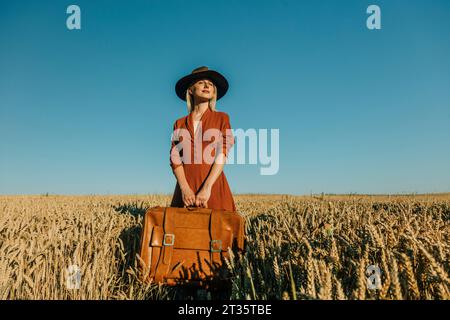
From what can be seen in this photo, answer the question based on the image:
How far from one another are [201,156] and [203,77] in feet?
3.78

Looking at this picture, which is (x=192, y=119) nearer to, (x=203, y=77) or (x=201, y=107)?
(x=201, y=107)

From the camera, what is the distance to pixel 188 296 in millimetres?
2877

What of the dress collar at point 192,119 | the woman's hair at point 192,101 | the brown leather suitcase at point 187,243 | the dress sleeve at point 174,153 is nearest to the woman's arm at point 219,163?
the dress collar at point 192,119

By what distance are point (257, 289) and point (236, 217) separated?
0.79 metres

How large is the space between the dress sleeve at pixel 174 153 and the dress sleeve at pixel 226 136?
591 millimetres

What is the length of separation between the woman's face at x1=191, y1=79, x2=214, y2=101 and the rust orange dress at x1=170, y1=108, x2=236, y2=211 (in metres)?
0.26

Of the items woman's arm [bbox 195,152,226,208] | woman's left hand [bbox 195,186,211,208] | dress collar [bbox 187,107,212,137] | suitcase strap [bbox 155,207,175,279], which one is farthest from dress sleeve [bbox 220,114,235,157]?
suitcase strap [bbox 155,207,175,279]

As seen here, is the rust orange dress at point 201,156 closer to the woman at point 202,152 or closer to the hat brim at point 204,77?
the woman at point 202,152

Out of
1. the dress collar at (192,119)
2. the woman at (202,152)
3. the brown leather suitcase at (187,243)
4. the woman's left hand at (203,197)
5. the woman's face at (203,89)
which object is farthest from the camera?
the woman's face at (203,89)

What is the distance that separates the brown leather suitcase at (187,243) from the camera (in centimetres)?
280

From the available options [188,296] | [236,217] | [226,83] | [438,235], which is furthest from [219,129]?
[438,235]
